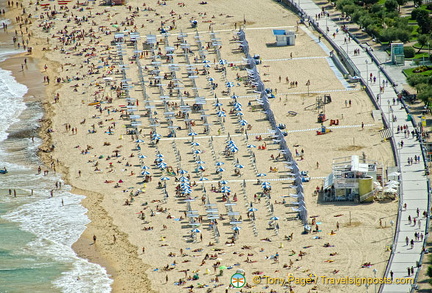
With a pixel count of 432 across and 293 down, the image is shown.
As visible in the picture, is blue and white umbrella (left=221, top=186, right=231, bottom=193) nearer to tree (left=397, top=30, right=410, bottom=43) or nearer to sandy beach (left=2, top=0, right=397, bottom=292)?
sandy beach (left=2, top=0, right=397, bottom=292)

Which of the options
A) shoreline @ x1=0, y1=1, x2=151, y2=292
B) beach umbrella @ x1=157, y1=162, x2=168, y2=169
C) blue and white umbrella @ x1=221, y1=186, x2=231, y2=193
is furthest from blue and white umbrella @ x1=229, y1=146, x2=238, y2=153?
shoreline @ x1=0, y1=1, x2=151, y2=292

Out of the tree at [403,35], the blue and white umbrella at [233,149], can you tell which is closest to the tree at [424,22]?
the tree at [403,35]

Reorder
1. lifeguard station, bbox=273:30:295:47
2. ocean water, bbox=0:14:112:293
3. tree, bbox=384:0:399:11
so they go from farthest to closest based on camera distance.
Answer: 1. tree, bbox=384:0:399:11
2. lifeguard station, bbox=273:30:295:47
3. ocean water, bbox=0:14:112:293

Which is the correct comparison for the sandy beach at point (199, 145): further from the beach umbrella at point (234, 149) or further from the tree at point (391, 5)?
the tree at point (391, 5)

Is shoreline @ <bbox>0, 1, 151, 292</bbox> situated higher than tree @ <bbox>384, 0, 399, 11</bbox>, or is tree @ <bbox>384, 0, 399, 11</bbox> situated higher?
tree @ <bbox>384, 0, 399, 11</bbox>

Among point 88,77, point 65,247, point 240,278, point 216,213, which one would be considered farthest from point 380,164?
point 88,77

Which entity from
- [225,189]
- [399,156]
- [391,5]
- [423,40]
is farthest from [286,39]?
[225,189]
